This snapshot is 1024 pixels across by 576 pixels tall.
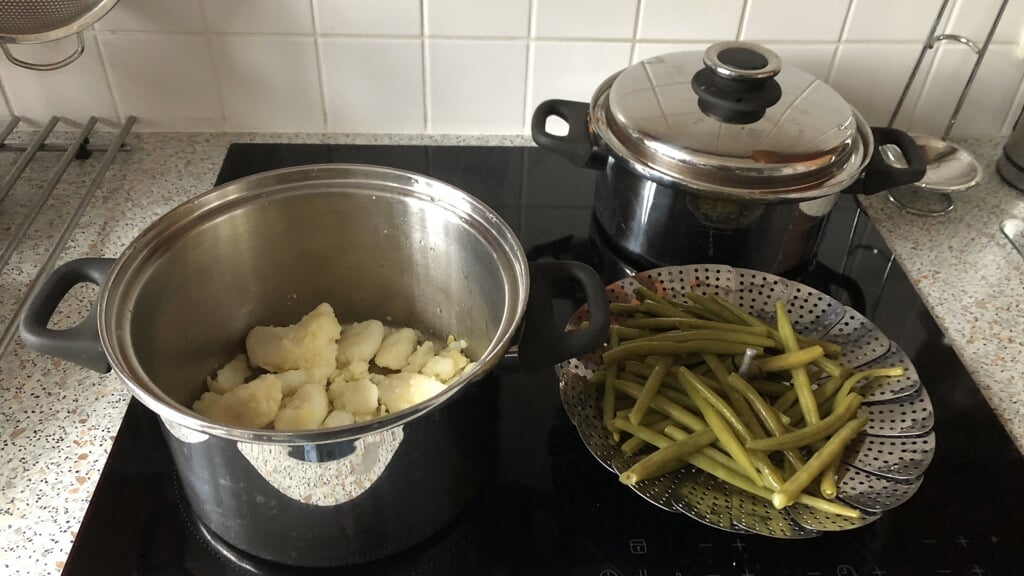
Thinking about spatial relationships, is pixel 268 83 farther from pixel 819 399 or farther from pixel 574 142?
pixel 819 399

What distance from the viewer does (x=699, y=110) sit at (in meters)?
0.76

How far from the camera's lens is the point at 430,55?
93cm

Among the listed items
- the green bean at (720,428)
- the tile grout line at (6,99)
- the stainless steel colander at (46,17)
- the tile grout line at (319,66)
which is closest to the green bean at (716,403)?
the green bean at (720,428)

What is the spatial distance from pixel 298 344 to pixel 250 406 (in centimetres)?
10

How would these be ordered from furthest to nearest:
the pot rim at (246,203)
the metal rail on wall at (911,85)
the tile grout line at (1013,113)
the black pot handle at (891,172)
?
the tile grout line at (1013,113) < the metal rail on wall at (911,85) < the black pot handle at (891,172) < the pot rim at (246,203)

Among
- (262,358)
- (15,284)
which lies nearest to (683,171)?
(262,358)

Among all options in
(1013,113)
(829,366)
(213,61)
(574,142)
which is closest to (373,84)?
(213,61)

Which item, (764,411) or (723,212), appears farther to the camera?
(723,212)

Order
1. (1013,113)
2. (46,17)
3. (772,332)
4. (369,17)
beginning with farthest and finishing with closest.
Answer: (1013,113)
(369,17)
(46,17)
(772,332)

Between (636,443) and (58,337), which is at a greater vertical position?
(58,337)

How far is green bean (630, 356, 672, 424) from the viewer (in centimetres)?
62

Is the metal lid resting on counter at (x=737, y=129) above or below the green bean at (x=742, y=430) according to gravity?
above

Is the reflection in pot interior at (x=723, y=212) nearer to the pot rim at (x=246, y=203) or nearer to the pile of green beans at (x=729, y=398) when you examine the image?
the pile of green beans at (x=729, y=398)

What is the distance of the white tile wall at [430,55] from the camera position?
0.90 m
